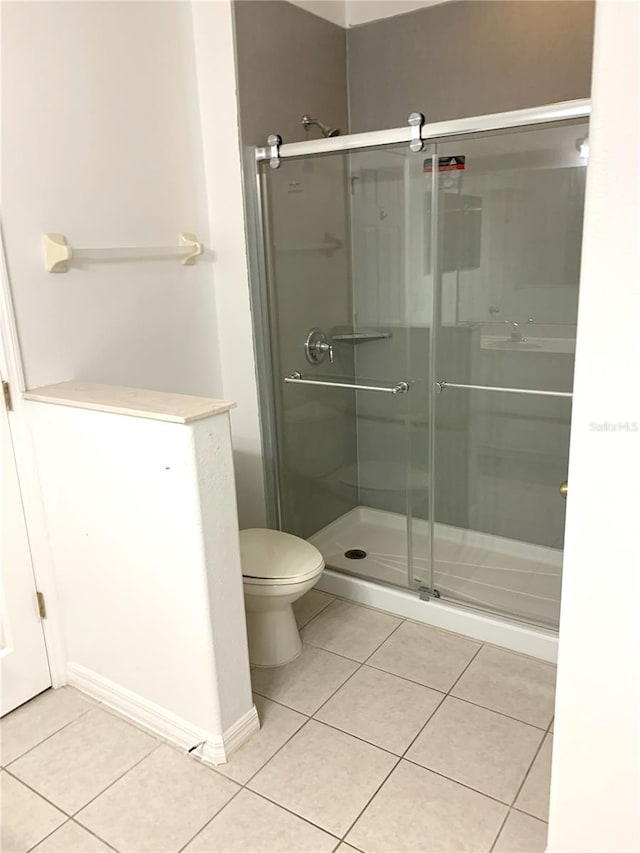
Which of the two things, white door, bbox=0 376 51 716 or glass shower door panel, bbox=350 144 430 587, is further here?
glass shower door panel, bbox=350 144 430 587

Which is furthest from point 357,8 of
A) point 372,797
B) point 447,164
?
point 372,797

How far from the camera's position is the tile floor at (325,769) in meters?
1.64

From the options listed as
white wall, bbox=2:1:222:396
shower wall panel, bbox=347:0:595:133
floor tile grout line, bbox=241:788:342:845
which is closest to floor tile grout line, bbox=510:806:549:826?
floor tile grout line, bbox=241:788:342:845

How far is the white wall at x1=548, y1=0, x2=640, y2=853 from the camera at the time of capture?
38.9 inches

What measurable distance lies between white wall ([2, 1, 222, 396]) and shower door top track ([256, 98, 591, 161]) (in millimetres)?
400

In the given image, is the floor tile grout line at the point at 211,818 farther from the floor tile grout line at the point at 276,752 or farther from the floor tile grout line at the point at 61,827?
the floor tile grout line at the point at 61,827

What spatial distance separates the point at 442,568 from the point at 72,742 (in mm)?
1501

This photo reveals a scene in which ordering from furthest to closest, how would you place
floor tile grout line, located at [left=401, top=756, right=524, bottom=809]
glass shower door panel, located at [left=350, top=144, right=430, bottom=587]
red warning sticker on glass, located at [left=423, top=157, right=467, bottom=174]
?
glass shower door panel, located at [left=350, top=144, right=430, bottom=587] < red warning sticker on glass, located at [left=423, top=157, right=467, bottom=174] < floor tile grout line, located at [left=401, top=756, right=524, bottom=809]

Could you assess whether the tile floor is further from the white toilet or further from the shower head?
the shower head

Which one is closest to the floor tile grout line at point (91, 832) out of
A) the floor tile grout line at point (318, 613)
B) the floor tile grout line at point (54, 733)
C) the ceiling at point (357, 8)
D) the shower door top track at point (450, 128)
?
the floor tile grout line at point (54, 733)

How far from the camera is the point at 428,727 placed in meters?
1.99

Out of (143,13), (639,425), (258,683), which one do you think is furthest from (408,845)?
(143,13)

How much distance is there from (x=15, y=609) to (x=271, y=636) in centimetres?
84

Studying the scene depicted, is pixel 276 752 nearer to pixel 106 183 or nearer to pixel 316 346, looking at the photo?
pixel 316 346
